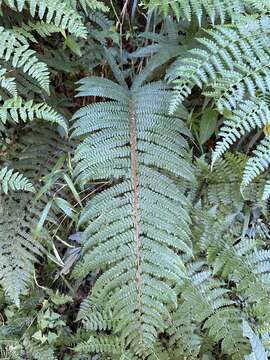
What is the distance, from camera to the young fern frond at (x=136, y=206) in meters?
2.05

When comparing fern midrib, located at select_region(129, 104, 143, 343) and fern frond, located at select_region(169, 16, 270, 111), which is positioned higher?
fern frond, located at select_region(169, 16, 270, 111)

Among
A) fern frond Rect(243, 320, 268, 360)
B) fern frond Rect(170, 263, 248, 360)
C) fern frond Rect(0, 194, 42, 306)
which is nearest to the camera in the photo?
fern frond Rect(243, 320, 268, 360)

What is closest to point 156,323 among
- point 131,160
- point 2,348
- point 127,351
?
point 127,351

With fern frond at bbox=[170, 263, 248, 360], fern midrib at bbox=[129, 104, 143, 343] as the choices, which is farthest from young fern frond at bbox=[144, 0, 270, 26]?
fern frond at bbox=[170, 263, 248, 360]

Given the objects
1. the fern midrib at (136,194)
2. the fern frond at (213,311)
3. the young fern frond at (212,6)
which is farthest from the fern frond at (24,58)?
the fern frond at (213,311)

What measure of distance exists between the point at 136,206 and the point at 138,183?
0.37 feet

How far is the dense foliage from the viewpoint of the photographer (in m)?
2.06

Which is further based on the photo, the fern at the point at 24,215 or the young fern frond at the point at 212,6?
the fern at the point at 24,215

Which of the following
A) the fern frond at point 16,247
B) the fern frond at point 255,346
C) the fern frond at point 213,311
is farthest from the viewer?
the fern frond at point 16,247

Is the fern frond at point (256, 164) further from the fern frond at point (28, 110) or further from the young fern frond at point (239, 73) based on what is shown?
the fern frond at point (28, 110)

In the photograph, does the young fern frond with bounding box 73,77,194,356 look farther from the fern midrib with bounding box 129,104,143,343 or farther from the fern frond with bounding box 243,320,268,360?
the fern frond with bounding box 243,320,268,360

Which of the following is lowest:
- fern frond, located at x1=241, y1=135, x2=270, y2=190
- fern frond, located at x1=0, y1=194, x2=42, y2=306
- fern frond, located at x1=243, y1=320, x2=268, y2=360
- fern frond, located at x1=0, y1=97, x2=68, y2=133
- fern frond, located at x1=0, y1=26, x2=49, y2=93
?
fern frond, located at x1=243, y1=320, x2=268, y2=360

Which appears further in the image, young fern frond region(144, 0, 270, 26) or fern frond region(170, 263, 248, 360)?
fern frond region(170, 263, 248, 360)

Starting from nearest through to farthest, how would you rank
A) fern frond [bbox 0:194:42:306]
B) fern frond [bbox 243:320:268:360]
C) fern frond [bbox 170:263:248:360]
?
fern frond [bbox 243:320:268:360] → fern frond [bbox 170:263:248:360] → fern frond [bbox 0:194:42:306]
